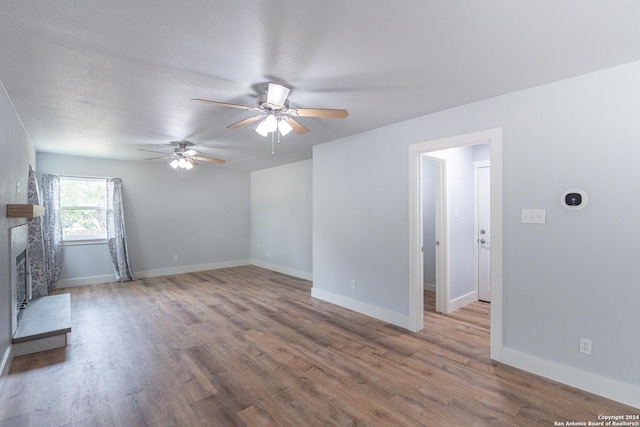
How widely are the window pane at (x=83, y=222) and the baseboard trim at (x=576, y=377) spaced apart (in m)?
6.96

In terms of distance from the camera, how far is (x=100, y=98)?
2.75 m

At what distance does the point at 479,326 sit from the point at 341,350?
183 centimetres

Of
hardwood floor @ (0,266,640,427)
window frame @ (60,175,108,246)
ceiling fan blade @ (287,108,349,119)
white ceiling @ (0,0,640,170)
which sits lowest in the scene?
hardwood floor @ (0,266,640,427)

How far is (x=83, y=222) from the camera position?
577cm

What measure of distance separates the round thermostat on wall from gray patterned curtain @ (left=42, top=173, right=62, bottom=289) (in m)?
7.31

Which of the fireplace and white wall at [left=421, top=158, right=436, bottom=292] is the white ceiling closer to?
the fireplace

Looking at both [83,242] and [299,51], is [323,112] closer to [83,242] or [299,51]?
[299,51]

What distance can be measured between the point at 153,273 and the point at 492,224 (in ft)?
21.4

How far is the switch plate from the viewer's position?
2.49 metres

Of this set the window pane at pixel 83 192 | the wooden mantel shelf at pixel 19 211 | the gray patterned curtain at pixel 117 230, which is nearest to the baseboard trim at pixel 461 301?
the wooden mantel shelf at pixel 19 211

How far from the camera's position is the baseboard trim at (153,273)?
219 inches

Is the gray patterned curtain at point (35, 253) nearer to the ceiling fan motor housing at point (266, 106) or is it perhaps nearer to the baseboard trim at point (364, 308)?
the ceiling fan motor housing at point (266, 106)

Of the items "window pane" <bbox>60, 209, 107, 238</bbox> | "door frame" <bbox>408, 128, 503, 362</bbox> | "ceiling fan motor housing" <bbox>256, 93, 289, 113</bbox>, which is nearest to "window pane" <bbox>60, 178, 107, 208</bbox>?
"window pane" <bbox>60, 209, 107, 238</bbox>

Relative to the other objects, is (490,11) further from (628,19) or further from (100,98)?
(100,98)
